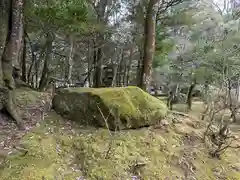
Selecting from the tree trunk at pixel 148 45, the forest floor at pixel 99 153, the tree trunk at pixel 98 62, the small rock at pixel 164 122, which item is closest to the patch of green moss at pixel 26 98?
the forest floor at pixel 99 153

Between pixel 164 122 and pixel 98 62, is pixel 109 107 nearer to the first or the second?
pixel 164 122

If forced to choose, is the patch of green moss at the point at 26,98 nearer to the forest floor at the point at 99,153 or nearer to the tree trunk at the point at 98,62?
the forest floor at the point at 99,153

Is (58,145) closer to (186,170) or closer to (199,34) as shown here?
(186,170)

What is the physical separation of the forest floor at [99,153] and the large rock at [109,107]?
138mm

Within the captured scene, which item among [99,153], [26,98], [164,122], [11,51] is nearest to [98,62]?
[26,98]

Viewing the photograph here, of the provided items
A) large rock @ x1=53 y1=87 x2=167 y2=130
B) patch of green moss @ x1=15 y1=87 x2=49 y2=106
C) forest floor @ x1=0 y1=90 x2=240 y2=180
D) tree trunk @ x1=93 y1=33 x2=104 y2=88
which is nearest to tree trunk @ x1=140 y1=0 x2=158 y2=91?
large rock @ x1=53 y1=87 x2=167 y2=130

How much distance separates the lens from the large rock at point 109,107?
3742 millimetres

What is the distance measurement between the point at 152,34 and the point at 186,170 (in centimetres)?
301

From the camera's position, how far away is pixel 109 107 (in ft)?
12.1

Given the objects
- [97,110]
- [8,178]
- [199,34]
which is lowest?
[8,178]

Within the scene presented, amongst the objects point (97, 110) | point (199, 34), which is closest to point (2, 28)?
point (97, 110)

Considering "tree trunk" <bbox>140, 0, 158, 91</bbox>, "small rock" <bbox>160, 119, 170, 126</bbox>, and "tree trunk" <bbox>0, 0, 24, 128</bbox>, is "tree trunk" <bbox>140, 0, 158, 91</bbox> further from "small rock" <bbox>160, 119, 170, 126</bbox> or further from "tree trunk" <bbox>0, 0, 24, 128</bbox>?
"tree trunk" <bbox>0, 0, 24, 128</bbox>

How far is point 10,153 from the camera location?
292cm

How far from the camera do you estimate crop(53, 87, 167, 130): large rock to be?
12.3ft
